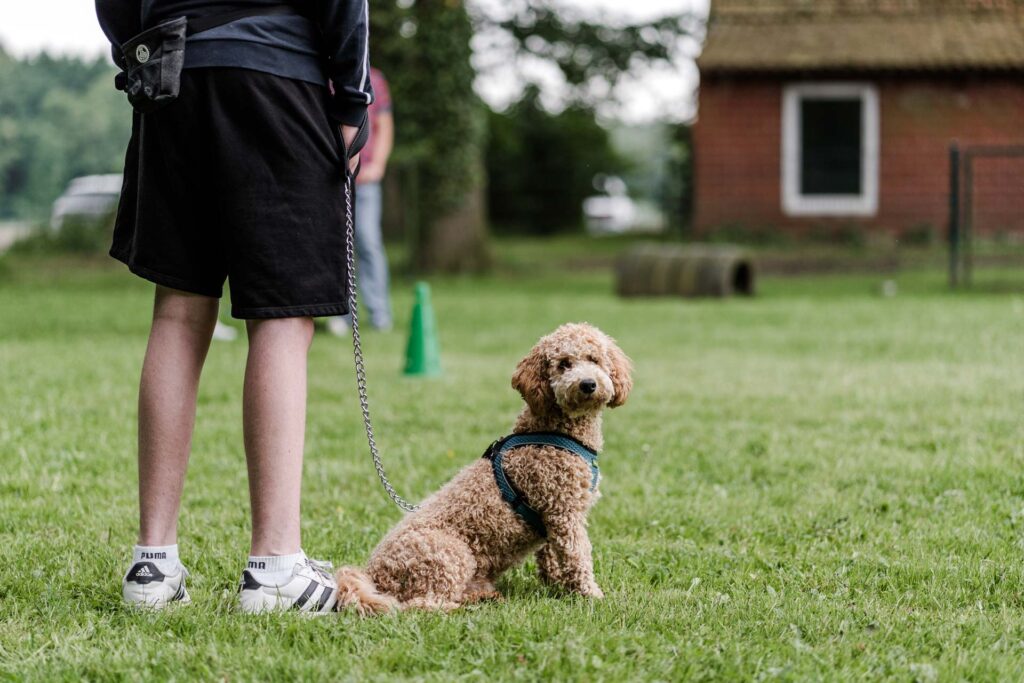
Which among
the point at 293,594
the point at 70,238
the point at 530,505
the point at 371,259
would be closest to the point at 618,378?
the point at 530,505

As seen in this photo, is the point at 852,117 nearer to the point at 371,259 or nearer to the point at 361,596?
the point at 371,259

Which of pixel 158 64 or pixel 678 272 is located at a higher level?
pixel 158 64

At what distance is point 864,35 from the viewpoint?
20.7m

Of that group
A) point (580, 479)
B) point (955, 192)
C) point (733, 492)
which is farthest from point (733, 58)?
point (580, 479)

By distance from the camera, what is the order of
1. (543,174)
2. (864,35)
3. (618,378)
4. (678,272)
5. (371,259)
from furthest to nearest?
1. (543,174)
2. (864,35)
3. (678,272)
4. (371,259)
5. (618,378)

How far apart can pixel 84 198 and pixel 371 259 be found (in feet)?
32.2

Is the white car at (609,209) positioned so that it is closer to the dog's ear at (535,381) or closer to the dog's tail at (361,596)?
the dog's ear at (535,381)

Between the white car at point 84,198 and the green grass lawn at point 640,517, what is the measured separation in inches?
357

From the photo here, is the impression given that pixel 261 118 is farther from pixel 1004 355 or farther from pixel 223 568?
pixel 1004 355

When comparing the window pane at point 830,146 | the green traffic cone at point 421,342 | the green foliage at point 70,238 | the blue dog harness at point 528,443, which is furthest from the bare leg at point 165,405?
the window pane at point 830,146

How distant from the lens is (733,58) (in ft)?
66.1

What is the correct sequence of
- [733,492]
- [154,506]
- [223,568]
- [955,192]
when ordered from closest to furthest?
[154,506]
[223,568]
[733,492]
[955,192]

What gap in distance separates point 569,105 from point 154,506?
22.9 metres

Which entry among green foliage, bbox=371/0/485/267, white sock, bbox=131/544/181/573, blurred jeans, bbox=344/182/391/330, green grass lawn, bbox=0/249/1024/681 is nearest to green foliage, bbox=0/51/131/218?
green foliage, bbox=371/0/485/267
